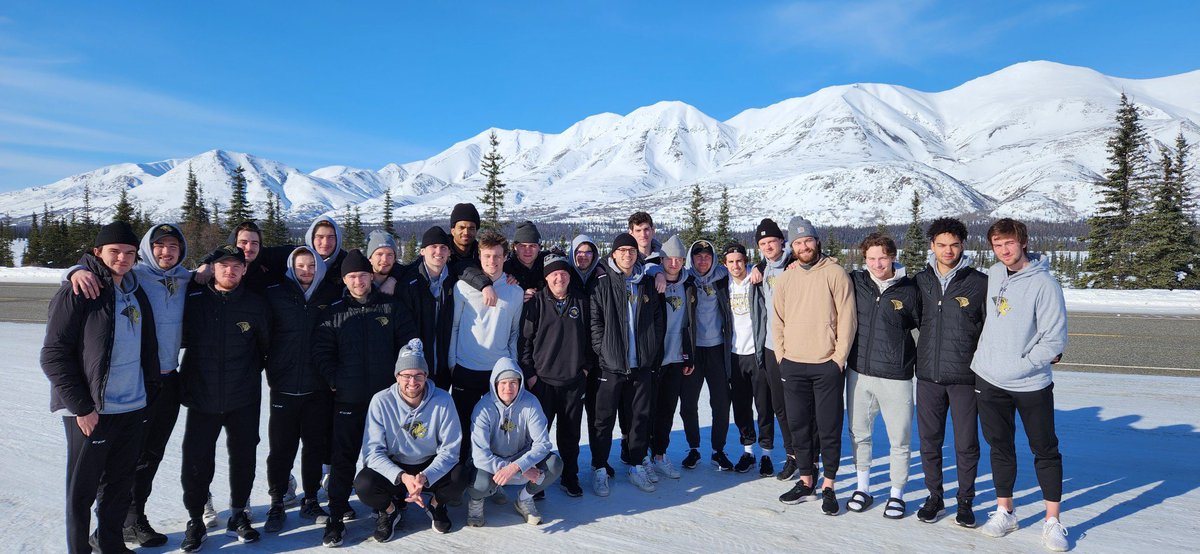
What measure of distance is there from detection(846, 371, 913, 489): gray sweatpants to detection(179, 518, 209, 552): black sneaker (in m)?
4.57

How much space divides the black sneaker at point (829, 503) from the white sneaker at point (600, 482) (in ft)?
5.37

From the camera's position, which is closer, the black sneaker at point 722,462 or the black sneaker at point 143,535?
the black sneaker at point 143,535

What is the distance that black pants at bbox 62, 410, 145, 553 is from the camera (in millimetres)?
3484

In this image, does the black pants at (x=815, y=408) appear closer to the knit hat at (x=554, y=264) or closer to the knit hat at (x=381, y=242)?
the knit hat at (x=554, y=264)

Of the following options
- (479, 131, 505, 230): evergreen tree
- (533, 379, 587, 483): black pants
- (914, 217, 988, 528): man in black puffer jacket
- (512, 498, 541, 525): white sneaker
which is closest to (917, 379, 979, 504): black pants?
(914, 217, 988, 528): man in black puffer jacket

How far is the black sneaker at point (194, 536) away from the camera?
12.7ft

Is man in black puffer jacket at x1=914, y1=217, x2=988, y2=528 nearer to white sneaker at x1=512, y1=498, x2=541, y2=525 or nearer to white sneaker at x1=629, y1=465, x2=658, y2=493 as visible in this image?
white sneaker at x1=629, y1=465, x2=658, y2=493

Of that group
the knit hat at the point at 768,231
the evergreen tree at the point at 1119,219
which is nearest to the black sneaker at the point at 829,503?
the knit hat at the point at 768,231

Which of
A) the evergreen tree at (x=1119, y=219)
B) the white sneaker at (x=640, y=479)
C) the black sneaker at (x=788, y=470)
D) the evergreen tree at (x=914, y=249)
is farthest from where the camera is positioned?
the evergreen tree at (x=914, y=249)

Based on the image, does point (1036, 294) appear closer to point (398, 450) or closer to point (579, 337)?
point (579, 337)

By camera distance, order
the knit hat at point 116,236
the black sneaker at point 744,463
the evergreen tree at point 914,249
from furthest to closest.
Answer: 1. the evergreen tree at point 914,249
2. the black sneaker at point 744,463
3. the knit hat at point 116,236

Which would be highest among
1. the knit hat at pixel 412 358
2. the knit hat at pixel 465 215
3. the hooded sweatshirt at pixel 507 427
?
the knit hat at pixel 465 215

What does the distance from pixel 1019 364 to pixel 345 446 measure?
4493mm

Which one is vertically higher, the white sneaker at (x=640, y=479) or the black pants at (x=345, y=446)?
the black pants at (x=345, y=446)
